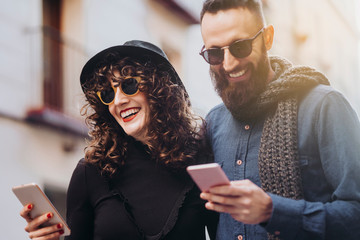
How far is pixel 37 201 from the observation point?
2367 millimetres

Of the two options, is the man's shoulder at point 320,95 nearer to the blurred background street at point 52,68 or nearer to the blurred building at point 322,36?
the blurred background street at point 52,68

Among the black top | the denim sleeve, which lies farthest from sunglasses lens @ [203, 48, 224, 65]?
the black top

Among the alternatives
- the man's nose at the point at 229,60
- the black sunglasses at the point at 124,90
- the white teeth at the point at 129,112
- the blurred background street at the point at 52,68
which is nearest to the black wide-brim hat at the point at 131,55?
the black sunglasses at the point at 124,90

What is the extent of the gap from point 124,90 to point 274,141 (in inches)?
30.0

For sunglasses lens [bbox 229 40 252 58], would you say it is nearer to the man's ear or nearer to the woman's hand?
the man's ear

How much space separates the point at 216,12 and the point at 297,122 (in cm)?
58

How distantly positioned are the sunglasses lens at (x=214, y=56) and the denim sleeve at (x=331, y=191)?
1.46 feet

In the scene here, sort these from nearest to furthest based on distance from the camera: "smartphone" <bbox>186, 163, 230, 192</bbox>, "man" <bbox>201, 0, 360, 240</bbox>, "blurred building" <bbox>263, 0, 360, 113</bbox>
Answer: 1. "smartphone" <bbox>186, 163, 230, 192</bbox>
2. "man" <bbox>201, 0, 360, 240</bbox>
3. "blurred building" <bbox>263, 0, 360, 113</bbox>

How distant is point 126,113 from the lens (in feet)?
8.75

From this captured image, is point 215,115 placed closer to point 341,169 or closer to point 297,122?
point 297,122

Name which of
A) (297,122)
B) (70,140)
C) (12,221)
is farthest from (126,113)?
(70,140)

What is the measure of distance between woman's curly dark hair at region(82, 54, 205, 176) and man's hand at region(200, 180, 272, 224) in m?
0.75

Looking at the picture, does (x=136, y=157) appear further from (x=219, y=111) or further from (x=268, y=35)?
(x=268, y=35)

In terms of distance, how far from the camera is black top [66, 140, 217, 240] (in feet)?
8.34
